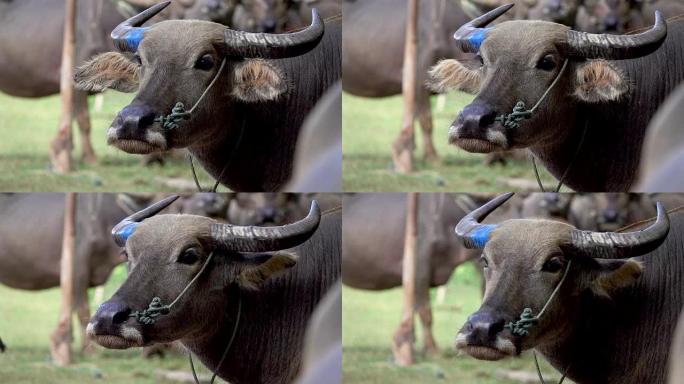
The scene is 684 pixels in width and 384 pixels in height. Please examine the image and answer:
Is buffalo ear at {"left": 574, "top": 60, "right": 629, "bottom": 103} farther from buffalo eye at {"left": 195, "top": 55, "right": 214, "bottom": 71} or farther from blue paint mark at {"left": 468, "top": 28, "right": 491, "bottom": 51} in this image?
buffalo eye at {"left": 195, "top": 55, "right": 214, "bottom": 71}

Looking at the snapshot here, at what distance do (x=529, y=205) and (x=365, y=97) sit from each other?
0.86m

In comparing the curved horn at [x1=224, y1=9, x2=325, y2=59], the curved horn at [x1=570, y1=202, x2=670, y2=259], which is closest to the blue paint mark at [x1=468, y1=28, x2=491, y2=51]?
the curved horn at [x1=224, y1=9, x2=325, y2=59]

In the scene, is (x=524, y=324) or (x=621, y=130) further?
(x=621, y=130)

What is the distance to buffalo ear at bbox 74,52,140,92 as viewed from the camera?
18.8 ft

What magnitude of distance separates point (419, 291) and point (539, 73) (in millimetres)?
1204

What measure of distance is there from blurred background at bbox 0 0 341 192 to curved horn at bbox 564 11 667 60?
1812mm

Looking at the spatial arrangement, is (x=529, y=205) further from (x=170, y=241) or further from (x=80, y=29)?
(x=80, y=29)

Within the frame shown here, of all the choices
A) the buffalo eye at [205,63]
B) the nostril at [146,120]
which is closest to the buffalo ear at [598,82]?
the buffalo eye at [205,63]

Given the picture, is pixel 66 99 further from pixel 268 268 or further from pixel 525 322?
pixel 525 322

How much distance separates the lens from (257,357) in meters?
5.81

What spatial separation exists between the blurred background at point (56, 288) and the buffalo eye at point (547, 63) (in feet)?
5.96

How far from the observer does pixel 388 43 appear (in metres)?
6.00

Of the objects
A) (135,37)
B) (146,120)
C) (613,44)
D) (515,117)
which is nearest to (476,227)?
(515,117)

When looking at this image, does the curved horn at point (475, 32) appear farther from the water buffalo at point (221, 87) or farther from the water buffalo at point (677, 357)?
the water buffalo at point (677, 357)
